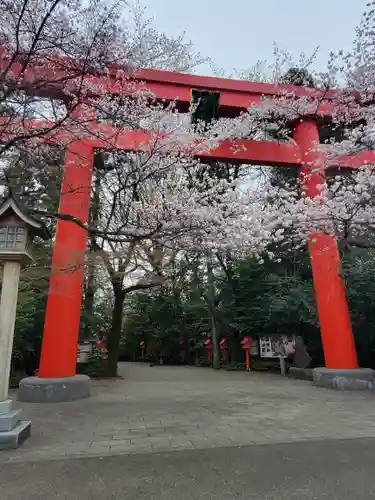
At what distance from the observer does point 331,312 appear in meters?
8.66

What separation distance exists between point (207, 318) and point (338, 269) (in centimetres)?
907

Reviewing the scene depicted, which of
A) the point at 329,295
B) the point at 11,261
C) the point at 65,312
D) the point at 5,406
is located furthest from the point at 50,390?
the point at 329,295

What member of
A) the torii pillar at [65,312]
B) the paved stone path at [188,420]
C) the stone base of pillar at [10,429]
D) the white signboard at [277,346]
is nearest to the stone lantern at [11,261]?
the stone base of pillar at [10,429]

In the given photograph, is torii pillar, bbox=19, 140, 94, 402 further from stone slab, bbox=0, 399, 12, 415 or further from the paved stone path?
stone slab, bbox=0, 399, 12, 415

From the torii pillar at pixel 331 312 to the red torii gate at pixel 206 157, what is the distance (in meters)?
0.02

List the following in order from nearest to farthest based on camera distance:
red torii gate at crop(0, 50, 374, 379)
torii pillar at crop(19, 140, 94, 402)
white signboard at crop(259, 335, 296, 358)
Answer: torii pillar at crop(19, 140, 94, 402) < red torii gate at crop(0, 50, 374, 379) < white signboard at crop(259, 335, 296, 358)

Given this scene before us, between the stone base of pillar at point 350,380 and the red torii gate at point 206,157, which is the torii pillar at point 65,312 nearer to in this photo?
the red torii gate at point 206,157

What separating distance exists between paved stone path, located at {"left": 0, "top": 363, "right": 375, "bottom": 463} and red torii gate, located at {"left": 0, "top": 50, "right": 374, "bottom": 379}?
1.22 m

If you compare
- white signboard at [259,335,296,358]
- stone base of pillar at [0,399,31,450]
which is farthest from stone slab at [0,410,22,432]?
white signboard at [259,335,296,358]

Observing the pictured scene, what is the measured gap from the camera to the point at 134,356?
21.6 m

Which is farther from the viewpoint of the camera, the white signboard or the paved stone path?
the white signboard

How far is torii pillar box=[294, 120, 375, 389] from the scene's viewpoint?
8.16 meters

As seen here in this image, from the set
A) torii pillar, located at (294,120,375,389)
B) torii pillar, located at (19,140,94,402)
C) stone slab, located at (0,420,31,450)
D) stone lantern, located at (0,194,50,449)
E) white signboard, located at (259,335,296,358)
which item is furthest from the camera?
white signboard, located at (259,335,296,358)

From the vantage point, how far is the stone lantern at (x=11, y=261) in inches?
174
